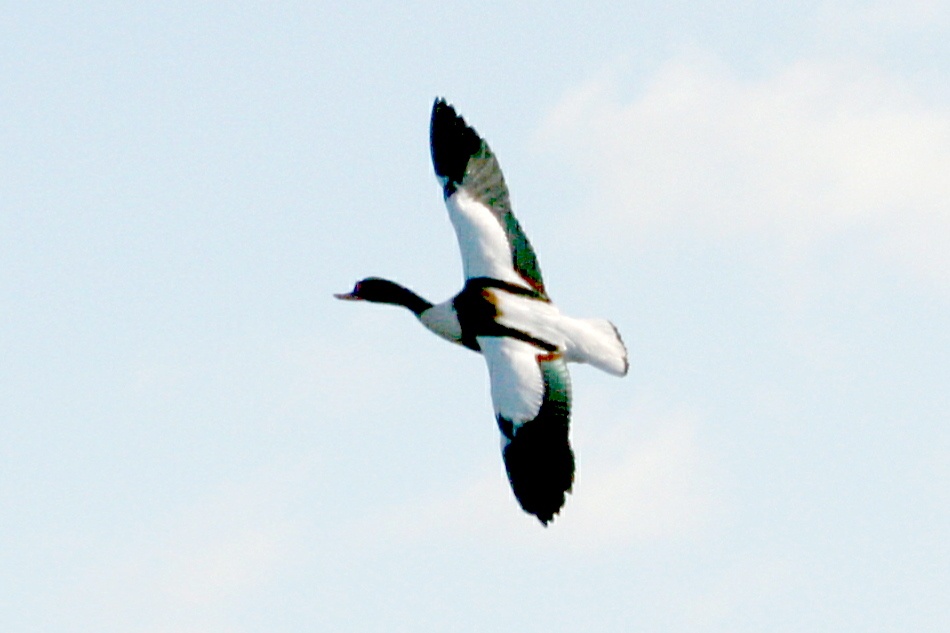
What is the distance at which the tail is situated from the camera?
20.7 m

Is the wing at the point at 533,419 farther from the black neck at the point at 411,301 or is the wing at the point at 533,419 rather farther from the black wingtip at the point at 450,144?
the black wingtip at the point at 450,144

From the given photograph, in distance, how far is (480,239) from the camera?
2205cm

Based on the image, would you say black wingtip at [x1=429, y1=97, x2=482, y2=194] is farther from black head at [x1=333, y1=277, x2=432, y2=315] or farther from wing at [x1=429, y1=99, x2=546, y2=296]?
black head at [x1=333, y1=277, x2=432, y2=315]

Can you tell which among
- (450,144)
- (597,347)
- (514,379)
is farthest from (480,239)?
(514,379)

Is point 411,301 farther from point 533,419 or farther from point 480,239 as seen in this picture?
point 533,419

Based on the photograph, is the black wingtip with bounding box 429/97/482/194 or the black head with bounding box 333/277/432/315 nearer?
the black head with bounding box 333/277/432/315

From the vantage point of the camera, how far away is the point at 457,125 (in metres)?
23.2

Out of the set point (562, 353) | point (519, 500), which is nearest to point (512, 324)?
point (562, 353)

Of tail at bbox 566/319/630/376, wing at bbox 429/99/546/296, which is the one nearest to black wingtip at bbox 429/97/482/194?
wing at bbox 429/99/546/296

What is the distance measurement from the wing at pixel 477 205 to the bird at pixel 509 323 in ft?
0.04

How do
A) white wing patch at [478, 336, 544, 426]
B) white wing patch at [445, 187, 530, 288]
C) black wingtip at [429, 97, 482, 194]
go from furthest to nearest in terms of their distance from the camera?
1. black wingtip at [429, 97, 482, 194]
2. white wing patch at [445, 187, 530, 288]
3. white wing patch at [478, 336, 544, 426]

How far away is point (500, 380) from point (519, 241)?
8.04ft

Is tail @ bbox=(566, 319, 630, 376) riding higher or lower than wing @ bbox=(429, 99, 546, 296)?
lower

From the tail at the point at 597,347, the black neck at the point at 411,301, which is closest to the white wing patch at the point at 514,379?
the tail at the point at 597,347
